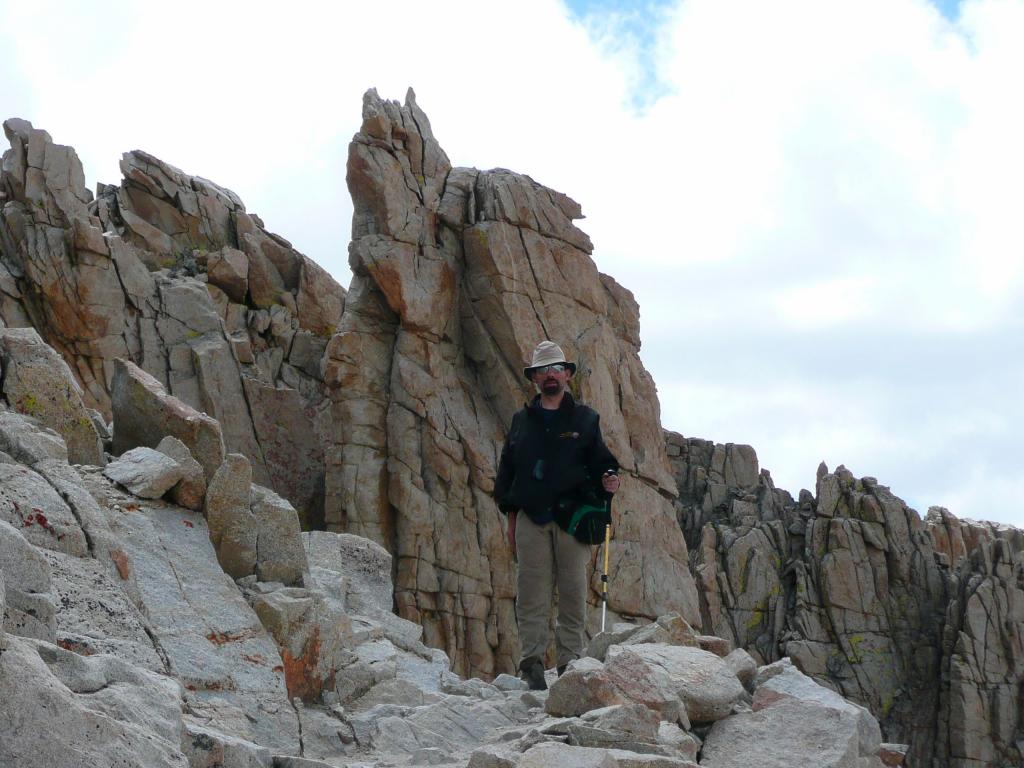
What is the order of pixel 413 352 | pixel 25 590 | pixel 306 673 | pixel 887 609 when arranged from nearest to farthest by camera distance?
pixel 25 590
pixel 306 673
pixel 413 352
pixel 887 609

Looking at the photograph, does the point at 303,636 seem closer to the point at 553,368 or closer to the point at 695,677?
the point at 695,677

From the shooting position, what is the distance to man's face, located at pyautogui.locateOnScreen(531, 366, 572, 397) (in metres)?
13.8

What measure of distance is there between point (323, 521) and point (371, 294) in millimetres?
9374

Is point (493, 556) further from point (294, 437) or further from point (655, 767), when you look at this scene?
point (655, 767)

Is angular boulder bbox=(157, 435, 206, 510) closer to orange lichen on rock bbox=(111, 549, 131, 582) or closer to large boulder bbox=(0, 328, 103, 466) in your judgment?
large boulder bbox=(0, 328, 103, 466)

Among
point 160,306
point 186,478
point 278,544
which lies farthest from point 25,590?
point 160,306

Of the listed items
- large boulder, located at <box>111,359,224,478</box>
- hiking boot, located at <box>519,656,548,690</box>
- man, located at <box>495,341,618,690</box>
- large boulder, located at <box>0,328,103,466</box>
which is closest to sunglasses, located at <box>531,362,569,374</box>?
man, located at <box>495,341,618,690</box>

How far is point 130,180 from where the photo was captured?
179 ft

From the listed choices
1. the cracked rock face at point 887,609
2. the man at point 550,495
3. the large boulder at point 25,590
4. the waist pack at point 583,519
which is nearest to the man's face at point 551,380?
the man at point 550,495

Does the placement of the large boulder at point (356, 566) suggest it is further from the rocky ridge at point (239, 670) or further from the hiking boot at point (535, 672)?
the hiking boot at point (535, 672)

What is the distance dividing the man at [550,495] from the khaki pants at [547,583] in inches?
0.5

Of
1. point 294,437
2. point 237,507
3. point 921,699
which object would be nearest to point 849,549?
point 921,699

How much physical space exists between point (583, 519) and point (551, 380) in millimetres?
1658

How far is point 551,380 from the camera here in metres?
13.8
